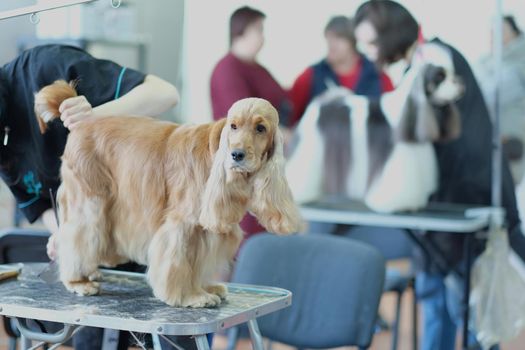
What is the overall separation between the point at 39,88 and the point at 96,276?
46cm

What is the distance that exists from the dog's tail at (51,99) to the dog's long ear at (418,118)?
7.51ft

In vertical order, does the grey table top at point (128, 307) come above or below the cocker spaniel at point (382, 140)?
below

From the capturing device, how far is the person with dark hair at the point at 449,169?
12.1 ft

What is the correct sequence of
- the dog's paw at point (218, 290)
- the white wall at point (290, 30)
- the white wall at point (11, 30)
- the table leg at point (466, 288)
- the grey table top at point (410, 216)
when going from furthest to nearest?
the white wall at point (290, 30)
the grey table top at point (410, 216)
the table leg at point (466, 288)
the white wall at point (11, 30)
the dog's paw at point (218, 290)

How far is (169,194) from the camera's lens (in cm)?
171

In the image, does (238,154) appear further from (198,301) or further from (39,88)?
(39,88)

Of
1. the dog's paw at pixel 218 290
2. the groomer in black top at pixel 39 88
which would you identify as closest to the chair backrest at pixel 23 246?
the groomer in black top at pixel 39 88

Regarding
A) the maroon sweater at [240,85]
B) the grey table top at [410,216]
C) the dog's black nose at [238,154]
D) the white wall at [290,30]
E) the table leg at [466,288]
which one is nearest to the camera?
the dog's black nose at [238,154]

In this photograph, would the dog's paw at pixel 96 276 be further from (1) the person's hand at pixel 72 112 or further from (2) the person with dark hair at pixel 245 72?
(2) the person with dark hair at pixel 245 72

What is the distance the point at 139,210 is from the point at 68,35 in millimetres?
3480

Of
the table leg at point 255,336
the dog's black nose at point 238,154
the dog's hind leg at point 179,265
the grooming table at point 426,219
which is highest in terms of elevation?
the dog's black nose at point 238,154

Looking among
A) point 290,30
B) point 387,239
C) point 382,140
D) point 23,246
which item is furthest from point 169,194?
point 290,30

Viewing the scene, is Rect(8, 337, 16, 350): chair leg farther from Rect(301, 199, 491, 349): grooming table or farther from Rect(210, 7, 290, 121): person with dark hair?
Rect(210, 7, 290, 121): person with dark hair

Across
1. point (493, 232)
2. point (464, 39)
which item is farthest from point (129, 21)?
point (493, 232)
